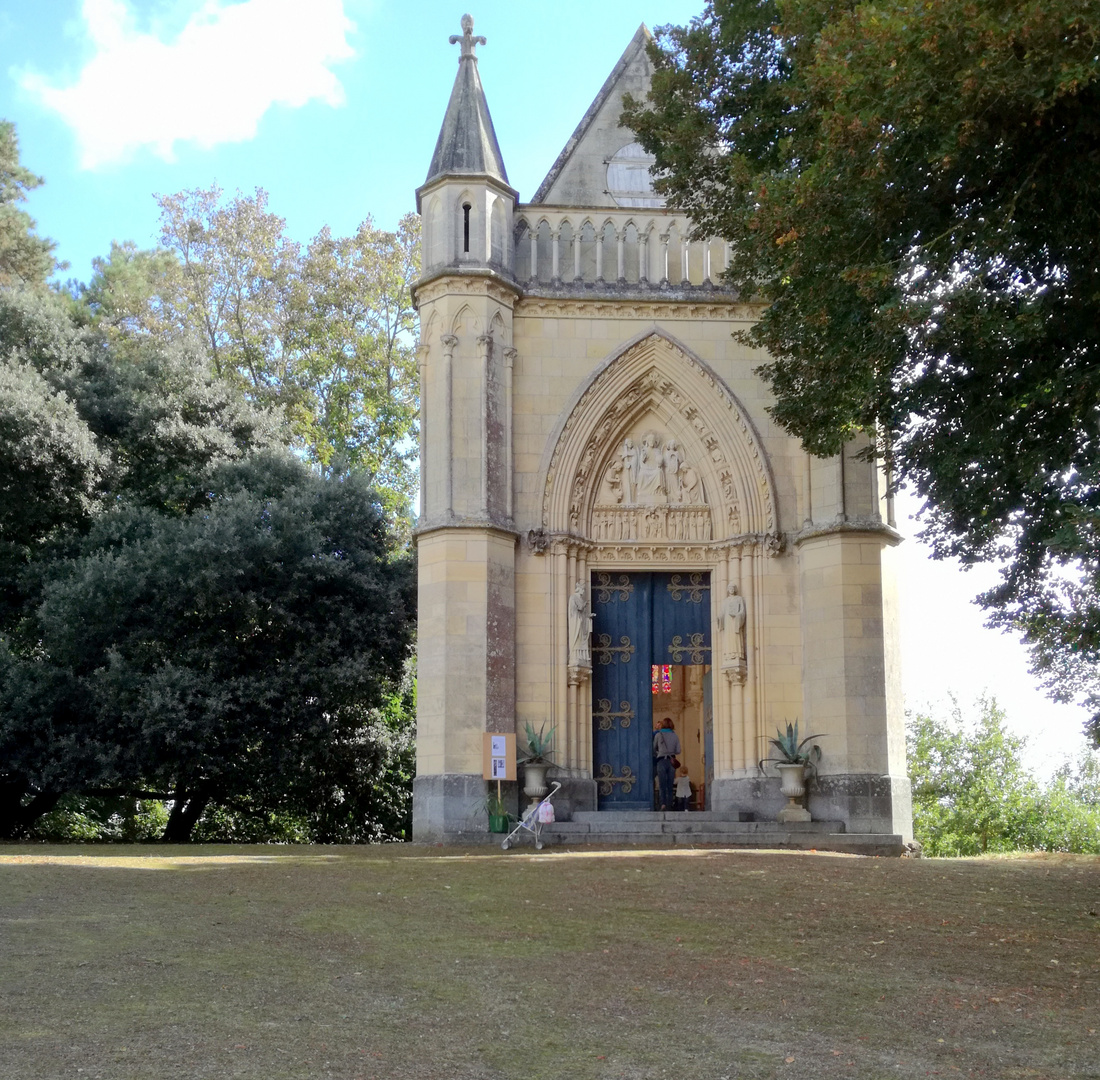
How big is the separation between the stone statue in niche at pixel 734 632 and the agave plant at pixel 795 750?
1198 mm

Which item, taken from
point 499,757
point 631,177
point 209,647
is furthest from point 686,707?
point 631,177

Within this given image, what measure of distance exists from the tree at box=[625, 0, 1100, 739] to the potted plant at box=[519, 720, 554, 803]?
6.52 m

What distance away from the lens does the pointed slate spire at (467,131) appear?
19.0 metres

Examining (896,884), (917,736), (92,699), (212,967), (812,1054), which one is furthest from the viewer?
(917,736)

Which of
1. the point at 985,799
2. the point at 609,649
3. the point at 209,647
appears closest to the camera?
the point at 609,649

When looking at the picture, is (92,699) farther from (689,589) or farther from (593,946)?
(593,946)

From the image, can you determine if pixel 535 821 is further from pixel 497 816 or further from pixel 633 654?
pixel 633 654

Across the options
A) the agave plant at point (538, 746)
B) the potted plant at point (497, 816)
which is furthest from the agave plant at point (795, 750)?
the potted plant at point (497, 816)

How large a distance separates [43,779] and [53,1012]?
1497cm

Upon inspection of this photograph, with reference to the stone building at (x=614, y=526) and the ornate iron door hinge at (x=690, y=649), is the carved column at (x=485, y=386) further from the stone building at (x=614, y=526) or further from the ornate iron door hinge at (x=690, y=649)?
the ornate iron door hinge at (x=690, y=649)

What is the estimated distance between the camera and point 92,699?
20.5 meters

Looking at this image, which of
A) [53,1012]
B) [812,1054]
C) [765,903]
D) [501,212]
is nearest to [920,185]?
[765,903]

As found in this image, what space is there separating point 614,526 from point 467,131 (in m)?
6.21

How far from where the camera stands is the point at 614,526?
19391mm
